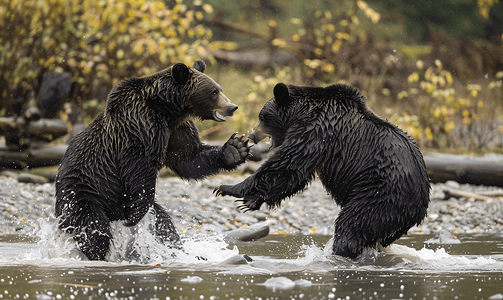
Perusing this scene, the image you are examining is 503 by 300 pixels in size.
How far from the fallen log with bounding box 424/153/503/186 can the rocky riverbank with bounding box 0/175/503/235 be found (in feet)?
0.50

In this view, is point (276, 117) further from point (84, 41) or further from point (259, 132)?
point (84, 41)

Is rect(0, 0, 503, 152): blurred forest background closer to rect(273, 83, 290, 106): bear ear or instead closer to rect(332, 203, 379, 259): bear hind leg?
rect(273, 83, 290, 106): bear ear

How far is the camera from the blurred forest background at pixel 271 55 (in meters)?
12.3

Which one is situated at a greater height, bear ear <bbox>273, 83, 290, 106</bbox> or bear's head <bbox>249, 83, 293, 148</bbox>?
bear ear <bbox>273, 83, 290, 106</bbox>

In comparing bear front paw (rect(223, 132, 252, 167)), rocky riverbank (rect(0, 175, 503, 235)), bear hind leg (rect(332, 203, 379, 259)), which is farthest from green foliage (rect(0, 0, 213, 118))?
bear hind leg (rect(332, 203, 379, 259))

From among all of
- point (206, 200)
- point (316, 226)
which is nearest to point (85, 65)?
point (206, 200)

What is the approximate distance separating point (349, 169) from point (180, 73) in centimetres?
172

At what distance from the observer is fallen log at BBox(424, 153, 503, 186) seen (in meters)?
10.5

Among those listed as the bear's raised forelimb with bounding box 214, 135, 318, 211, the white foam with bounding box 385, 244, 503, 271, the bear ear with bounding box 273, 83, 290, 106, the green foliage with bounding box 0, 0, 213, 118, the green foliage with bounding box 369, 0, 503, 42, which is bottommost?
the white foam with bounding box 385, 244, 503, 271

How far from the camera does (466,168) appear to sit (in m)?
10.6

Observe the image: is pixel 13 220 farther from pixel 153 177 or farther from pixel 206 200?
pixel 153 177

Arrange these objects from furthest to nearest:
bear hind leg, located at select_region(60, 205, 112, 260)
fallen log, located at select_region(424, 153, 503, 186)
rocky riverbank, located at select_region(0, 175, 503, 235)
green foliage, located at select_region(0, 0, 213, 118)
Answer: green foliage, located at select_region(0, 0, 213, 118) → fallen log, located at select_region(424, 153, 503, 186) → rocky riverbank, located at select_region(0, 175, 503, 235) → bear hind leg, located at select_region(60, 205, 112, 260)

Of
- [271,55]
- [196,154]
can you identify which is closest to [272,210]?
[196,154]

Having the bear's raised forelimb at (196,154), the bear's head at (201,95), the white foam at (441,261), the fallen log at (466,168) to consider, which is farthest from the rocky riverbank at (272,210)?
the white foam at (441,261)
